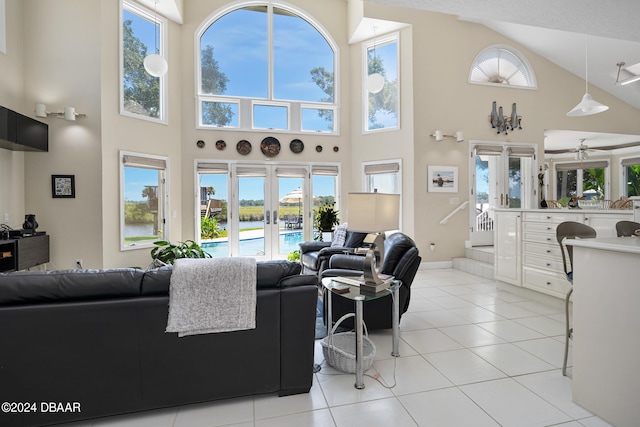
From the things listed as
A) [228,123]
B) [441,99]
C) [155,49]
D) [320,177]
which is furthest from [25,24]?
[441,99]

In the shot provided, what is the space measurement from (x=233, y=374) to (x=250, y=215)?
5.02 meters

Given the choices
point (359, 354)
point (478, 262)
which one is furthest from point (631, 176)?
point (359, 354)

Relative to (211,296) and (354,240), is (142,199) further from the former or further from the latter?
(211,296)

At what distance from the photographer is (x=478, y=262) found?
5.99m

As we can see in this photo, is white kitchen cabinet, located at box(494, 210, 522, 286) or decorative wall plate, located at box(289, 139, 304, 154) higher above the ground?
decorative wall plate, located at box(289, 139, 304, 154)

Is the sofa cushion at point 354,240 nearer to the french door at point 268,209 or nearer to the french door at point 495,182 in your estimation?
the french door at point 268,209

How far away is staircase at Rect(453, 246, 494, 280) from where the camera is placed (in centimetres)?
554

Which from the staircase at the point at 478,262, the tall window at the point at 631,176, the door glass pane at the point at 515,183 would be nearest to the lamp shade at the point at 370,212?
the staircase at the point at 478,262

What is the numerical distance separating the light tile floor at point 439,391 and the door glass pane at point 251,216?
4.15 metres

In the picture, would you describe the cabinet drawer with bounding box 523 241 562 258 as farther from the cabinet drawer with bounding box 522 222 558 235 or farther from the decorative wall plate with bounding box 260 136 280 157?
the decorative wall plate with bounding box 260 136 280 157

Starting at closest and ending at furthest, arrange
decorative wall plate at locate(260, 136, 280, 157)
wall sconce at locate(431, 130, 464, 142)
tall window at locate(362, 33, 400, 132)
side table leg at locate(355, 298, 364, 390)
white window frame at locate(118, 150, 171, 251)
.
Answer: side table leg at locate(355, 298, 364, 390)
white window frame at locate(118, 150, 171, 251)
wall sconce at locate(431, 130, 464, 142)
tall window at locate(362, 33, 400, 132)
decorative wall plate at locate(260, 136, 280, 157)

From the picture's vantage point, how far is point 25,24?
4742 mm

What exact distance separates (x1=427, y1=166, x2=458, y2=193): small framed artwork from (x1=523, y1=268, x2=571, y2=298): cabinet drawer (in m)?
2.52


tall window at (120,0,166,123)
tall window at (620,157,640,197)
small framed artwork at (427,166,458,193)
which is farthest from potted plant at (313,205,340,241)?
tall window at (620,157,640,197)
